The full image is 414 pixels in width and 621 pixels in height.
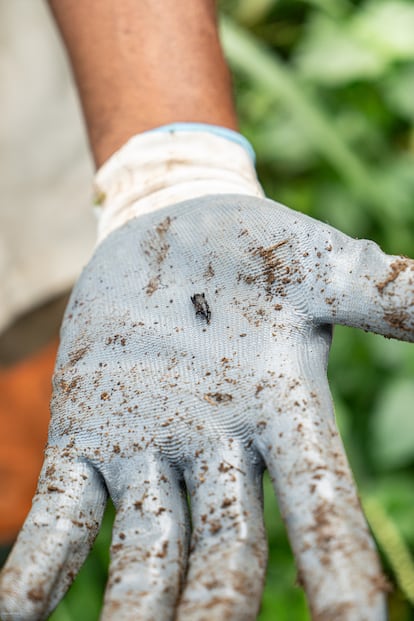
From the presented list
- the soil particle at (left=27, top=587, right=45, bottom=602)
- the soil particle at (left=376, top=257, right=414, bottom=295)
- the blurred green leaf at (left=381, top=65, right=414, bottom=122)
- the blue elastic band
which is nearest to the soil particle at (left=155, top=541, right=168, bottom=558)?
the soil particle at (left=27, top=587, right=45, bottom=602)

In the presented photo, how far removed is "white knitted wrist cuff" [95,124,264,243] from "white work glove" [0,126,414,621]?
8 centimetres

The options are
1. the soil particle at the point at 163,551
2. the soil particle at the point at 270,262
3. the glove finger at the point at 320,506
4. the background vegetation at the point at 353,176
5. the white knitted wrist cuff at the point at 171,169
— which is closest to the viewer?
the glove finger at the point at 320,506

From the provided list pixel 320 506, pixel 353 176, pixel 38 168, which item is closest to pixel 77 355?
pixel 320 506

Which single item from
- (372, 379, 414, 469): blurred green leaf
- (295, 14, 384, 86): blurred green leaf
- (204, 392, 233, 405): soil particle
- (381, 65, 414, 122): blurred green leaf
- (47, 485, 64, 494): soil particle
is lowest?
(372, 379, 414, 469): blurred green leaf

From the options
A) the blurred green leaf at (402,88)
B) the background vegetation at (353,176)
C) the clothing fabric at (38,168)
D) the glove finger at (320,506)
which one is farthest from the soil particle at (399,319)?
the blurred green leaf at (402,88)

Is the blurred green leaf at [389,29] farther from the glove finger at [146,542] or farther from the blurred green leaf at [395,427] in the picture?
the glove finger at [146,542]

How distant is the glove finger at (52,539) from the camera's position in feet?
2.47

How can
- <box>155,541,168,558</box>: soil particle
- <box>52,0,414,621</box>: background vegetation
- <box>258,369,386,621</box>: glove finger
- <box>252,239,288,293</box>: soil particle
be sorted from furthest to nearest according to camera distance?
<box>52,0,414,621</box>: background vegetation → <box>252,239,288,293</box>: soil particle → <box>155,541,168,558</box>: soil particle → <box>258,369,386,621</box>: glove finger

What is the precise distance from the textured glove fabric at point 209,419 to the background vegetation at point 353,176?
2.46 ft

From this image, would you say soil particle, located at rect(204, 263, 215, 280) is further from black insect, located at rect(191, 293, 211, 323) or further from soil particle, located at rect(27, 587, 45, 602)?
soil particle, located at rect(27, 587, 45, 602)

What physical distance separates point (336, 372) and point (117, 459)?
114 cm

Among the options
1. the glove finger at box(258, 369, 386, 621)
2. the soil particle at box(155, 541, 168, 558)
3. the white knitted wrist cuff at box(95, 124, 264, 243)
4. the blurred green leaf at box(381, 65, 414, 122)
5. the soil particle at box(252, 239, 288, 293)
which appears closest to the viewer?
the glove finger at box(258, 369, 386, 621)

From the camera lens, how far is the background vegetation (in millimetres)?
1557

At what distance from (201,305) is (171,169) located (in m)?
0.29
